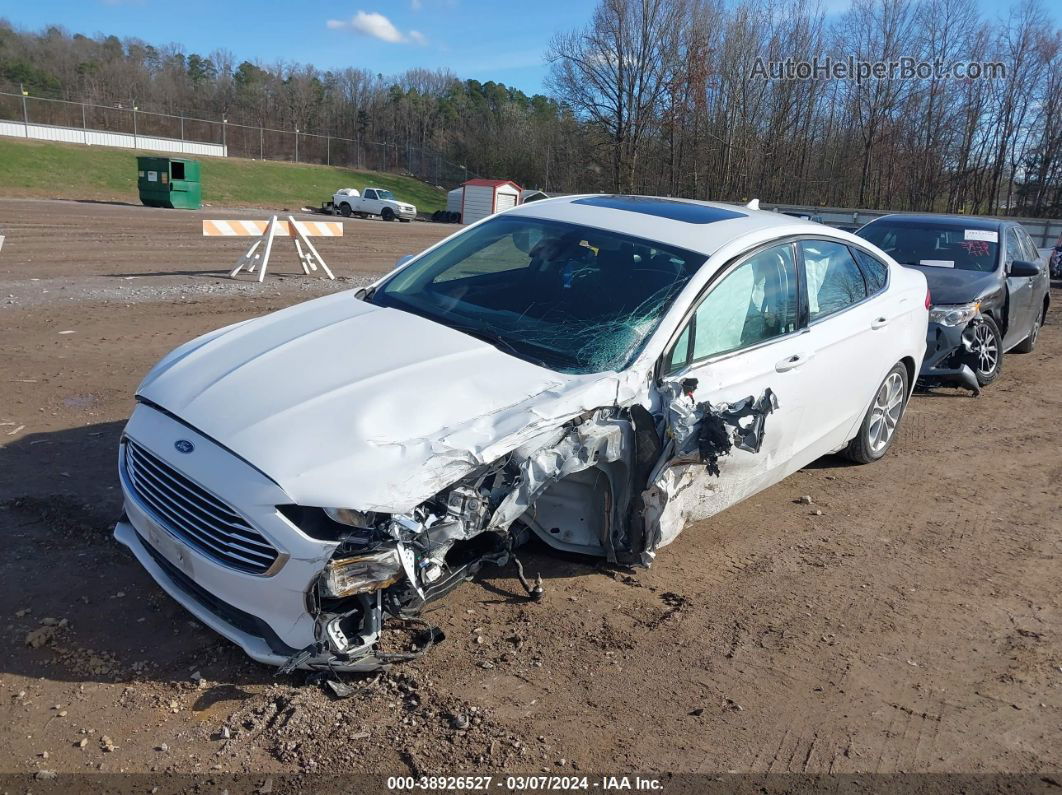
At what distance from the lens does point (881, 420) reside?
6137 millimetres

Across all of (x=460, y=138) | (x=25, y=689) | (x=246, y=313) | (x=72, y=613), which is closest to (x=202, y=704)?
(x=25, y=689)

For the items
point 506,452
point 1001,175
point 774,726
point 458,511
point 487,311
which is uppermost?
point 1001,175

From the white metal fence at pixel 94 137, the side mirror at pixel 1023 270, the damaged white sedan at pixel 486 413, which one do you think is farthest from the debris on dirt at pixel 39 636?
the white metal fence at pixel 94 137

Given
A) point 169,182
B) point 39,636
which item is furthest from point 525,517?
point 169,182

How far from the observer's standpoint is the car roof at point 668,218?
15.1 ft

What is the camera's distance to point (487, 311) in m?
4.38

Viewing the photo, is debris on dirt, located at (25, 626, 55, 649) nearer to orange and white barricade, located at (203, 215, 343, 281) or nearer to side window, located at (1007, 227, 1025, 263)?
side window, located at (1007, 227, 1025, 263)

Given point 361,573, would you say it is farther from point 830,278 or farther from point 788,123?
point 788,123

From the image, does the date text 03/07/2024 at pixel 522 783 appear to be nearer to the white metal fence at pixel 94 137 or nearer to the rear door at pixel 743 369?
the rear door at pixel 743 369

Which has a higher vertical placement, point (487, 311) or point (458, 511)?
point (487, 311)

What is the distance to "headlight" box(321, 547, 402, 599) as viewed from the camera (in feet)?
9.82

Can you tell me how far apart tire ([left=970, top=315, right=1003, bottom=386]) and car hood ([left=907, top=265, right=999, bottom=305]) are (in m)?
0.29

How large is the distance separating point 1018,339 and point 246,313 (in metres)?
9.60

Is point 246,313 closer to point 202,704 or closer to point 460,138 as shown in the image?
point 202,704
